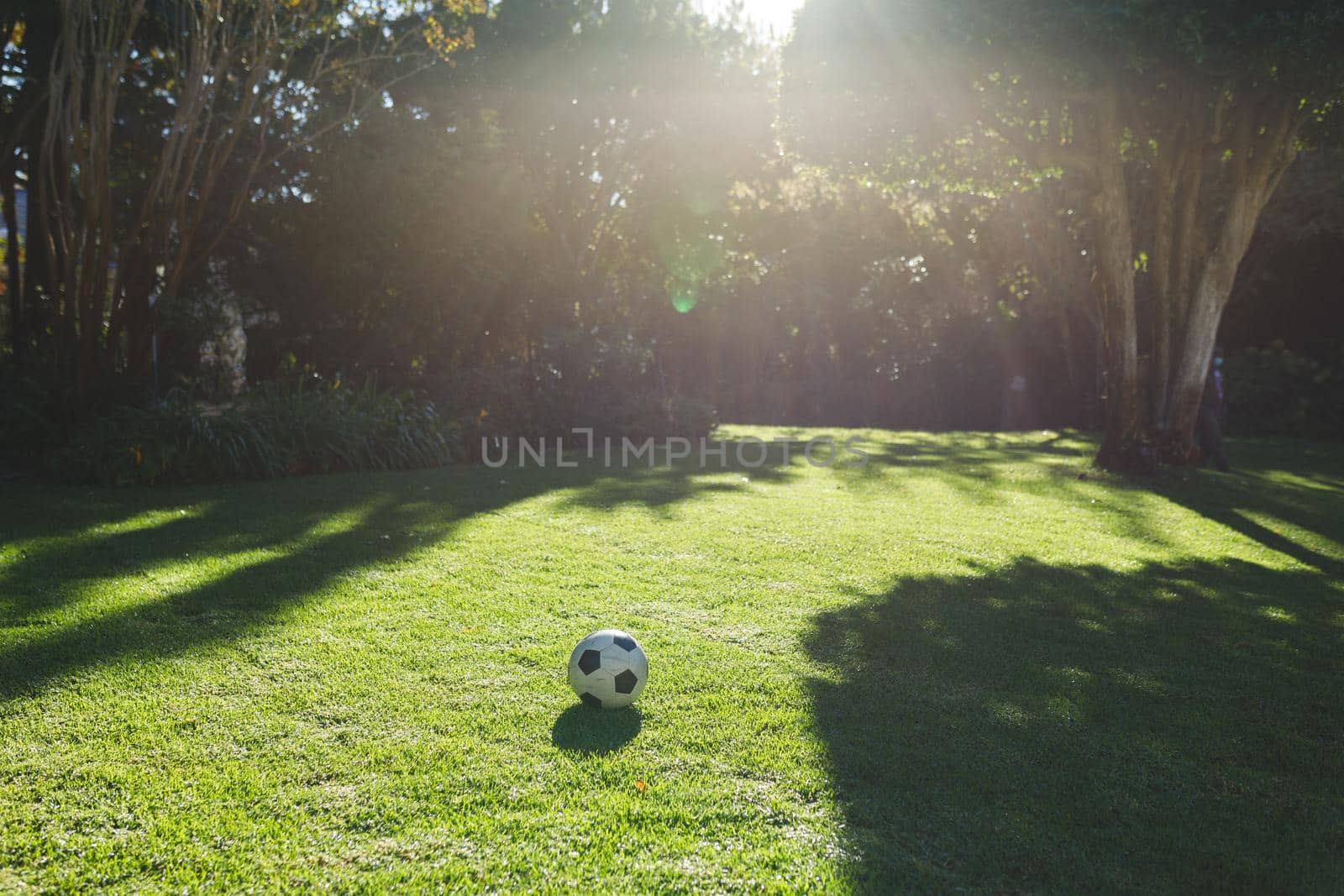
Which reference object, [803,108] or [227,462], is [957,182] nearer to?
[803,108]

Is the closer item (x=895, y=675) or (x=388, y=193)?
(x=895, y=675)

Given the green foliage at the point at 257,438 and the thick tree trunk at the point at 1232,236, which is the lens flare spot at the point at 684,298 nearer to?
the green foliage at the point at 257,438

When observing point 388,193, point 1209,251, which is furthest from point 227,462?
point 1209,251

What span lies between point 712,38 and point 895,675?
1872cm

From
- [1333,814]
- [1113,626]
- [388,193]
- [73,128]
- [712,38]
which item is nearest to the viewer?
[1333,814]

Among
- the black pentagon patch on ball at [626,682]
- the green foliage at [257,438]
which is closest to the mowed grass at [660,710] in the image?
the black pentagon patch on ball at [626,682]

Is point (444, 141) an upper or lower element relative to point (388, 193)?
upper

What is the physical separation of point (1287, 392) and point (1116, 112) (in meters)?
11.6

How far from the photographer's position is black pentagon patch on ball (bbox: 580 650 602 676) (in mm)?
3873

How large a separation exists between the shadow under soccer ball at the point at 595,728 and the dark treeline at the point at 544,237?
25.0 ft

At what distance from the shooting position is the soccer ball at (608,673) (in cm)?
386

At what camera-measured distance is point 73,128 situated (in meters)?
9.80

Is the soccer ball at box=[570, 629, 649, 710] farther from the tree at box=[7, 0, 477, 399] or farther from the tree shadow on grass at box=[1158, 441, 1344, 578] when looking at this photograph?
the tree at box=[7, 0, 477, 399]

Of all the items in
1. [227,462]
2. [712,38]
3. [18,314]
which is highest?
[712,38]
